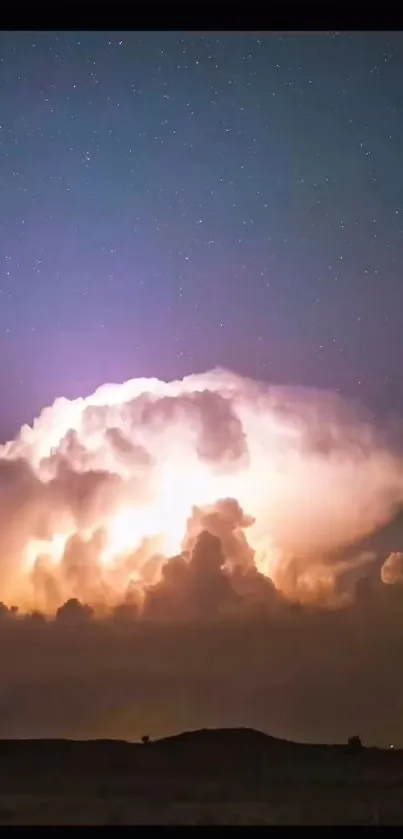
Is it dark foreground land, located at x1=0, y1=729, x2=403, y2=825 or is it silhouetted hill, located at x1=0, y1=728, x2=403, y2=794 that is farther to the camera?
silhouetted hill, located at x1=0, y1=728, x2=403, y2=794

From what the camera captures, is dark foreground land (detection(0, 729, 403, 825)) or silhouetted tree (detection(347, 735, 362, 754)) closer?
dark foreground land (detection(0, 729, 403, 825))

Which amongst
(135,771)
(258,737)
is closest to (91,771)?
(135,771)

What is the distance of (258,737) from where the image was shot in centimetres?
1003

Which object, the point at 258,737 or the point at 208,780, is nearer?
the point at 208,780

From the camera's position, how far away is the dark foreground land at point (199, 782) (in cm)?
771

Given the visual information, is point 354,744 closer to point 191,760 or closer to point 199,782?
point 199,782

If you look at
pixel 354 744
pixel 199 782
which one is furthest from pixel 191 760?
pixel 354 744

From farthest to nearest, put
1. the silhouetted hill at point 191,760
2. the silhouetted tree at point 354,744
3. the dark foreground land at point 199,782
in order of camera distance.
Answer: the silhouetted hill at point 191,760, the silhouetted tree at point 354,744, the dark foreground land at point 199,782

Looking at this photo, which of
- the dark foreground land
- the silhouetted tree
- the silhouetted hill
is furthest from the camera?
the silhouetted hill

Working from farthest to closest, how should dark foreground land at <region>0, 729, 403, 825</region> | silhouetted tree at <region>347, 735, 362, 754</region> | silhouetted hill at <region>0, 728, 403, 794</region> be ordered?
1. silhouetted hill at <region>0, 728, 403, 794</region>
2. silhouetted tree at <region>347, 735, 362, 754</region>
3. dark foreground land at <region>0, 729, 403, 825</region>

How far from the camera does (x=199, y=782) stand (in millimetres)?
8930

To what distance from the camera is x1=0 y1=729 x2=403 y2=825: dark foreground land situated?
771 cm
